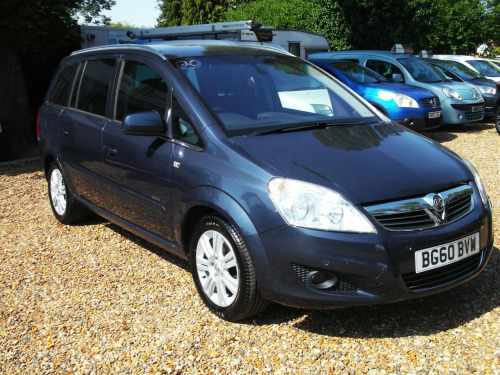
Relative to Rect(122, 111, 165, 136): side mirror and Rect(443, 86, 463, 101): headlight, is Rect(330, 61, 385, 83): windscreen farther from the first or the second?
Rect(122, 111, 165, 136): side mirror

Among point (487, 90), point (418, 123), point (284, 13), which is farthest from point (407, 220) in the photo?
point (284, 13)

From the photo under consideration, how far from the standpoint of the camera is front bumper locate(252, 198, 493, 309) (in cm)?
295

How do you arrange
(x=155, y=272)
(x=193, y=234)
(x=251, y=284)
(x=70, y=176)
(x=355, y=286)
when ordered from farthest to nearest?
(x=70, y=176)
(x=155, y=272)
(x=193, y=234)
(x=251, y=284)
(x=355, y=286)

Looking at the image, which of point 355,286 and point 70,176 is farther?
point 70,176

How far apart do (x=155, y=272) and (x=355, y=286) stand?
6.51 feet

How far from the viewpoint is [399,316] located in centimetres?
350

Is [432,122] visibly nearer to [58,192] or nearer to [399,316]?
[58,192]

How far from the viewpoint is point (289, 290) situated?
3090mm

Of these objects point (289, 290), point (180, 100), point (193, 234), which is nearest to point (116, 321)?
point (193, 234)

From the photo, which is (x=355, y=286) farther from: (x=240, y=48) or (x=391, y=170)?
(x=240, y=48)

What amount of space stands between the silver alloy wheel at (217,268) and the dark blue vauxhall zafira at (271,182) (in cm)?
1

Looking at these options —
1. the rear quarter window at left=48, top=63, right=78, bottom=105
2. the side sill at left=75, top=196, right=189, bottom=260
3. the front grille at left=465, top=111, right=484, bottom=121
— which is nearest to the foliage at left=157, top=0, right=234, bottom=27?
the front grille at left=465, top=111, right=484, bottom=121

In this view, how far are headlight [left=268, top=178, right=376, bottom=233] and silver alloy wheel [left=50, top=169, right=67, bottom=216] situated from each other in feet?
11.0

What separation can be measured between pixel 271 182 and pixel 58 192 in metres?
3.50
